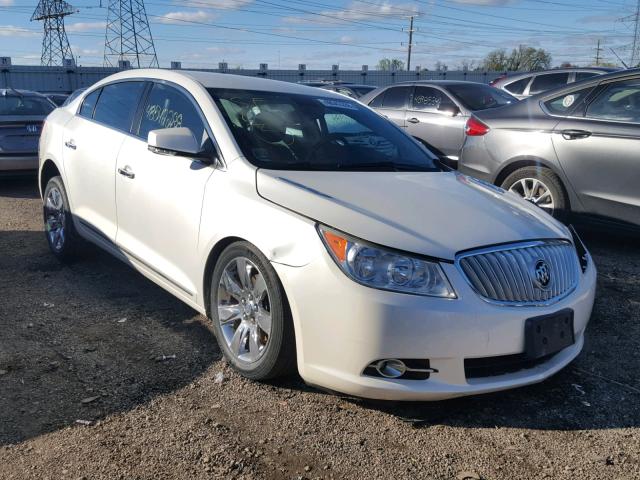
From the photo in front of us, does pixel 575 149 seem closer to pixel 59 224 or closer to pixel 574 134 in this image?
pixel 574 134

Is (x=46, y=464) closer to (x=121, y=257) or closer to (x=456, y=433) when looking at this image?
(x=456, y=433)

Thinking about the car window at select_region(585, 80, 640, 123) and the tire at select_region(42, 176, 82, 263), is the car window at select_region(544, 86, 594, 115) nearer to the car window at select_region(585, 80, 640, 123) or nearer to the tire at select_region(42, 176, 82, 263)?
the car window at select_region(585, 80, 640, 123)

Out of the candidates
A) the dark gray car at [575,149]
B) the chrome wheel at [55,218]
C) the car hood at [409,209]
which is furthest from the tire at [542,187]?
the chrome wheel at [55,218]

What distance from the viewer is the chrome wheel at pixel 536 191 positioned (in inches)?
243

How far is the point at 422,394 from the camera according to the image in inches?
116

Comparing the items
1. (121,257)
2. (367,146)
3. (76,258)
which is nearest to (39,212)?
(76,258)

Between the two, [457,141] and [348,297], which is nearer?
[348,297]

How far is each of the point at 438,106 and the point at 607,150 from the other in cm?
437

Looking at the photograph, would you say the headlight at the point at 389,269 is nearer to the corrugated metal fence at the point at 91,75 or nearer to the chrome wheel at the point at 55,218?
the chrome wheel at the point at 55,218

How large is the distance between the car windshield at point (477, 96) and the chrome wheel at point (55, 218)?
6.15m

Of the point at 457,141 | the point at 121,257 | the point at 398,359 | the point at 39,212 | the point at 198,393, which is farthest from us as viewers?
the point at 457,141

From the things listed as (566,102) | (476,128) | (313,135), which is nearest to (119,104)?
(313,135)

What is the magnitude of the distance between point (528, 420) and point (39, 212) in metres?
6.53

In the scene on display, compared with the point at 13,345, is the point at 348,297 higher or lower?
higher
